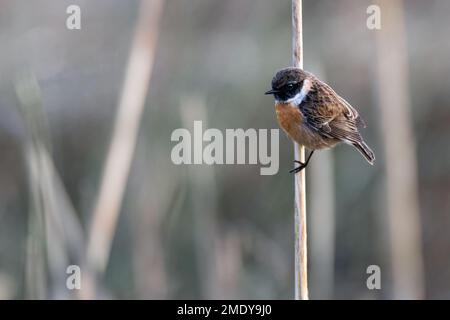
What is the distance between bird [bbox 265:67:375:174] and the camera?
374 centimetres

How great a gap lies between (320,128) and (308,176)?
1.86m

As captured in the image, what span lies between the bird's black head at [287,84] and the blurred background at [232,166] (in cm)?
106

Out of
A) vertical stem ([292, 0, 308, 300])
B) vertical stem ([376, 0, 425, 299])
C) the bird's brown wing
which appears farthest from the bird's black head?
vertical stem ([376, 0, 425, 299])

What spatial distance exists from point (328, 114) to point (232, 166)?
206cm

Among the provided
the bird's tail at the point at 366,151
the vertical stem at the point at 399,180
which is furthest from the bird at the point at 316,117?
the vertical stem at the point at 399,180

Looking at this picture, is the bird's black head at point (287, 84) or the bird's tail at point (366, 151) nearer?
the bird's black head at point (287, 84)

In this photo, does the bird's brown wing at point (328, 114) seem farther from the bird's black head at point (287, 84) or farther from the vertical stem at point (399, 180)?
the vertical stem at point (399, 180)

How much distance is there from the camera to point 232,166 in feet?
19.4

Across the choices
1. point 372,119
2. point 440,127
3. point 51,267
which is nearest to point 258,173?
point 372,119

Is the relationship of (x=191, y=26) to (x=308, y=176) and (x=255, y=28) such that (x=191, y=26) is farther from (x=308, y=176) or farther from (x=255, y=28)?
(x=308, y=176)

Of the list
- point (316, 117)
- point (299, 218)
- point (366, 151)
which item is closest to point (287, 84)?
point (316, 117)

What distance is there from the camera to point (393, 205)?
4.68 m

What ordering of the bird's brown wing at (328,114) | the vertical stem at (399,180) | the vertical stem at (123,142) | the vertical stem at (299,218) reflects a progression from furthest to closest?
1. the vertical stem at (399,180)
2. the vertical stem at (123,142)
3. the bird's brown wing at (328,114)
4. the vertical stem at (299,218)

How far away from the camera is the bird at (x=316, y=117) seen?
3.74 meters
